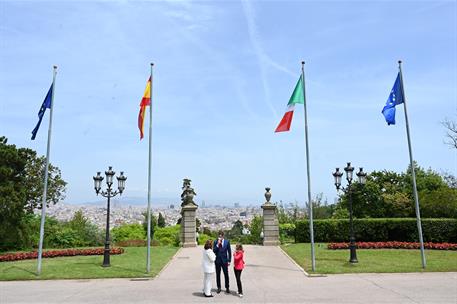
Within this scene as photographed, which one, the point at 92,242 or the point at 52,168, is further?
the point at 52,168

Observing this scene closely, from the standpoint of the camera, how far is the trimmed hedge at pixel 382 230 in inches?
971

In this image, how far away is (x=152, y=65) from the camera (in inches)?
701

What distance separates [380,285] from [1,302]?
37.7 ft

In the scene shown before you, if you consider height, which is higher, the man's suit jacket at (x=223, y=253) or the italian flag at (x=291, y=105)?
the italian flag at (x=291, y=105)

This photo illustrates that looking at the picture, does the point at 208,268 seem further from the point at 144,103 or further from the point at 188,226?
the point at 188,226

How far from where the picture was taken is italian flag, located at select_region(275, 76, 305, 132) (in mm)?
16859

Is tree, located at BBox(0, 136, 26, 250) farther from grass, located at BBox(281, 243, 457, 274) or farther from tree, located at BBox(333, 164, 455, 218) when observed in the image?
tree, located at BBox(333, 164, 455, 218)

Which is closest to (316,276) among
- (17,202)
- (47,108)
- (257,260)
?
(257,260)

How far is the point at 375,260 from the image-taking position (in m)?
18.3

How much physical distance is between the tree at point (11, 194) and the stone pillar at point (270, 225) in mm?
14799

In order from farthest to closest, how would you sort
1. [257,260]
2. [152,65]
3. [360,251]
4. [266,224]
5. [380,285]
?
[266,224] < [360,251] < [257,260] < [152,65] < [380,285]

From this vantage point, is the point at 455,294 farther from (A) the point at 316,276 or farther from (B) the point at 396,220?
(B) the point at 396,220

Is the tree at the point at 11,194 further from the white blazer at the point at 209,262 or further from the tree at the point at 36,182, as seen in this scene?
the white blazer at the point at 209,262

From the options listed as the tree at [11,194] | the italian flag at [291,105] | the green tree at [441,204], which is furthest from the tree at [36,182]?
the green tree at [441,204]
